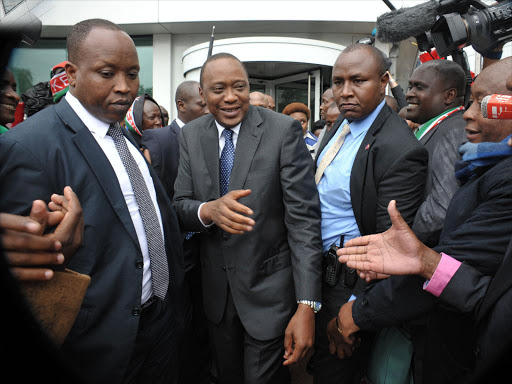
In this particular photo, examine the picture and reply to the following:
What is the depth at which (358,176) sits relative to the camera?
2.01m

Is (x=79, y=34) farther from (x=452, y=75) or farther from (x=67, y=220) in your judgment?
(x=452, y=75)

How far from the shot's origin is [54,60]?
457 inches

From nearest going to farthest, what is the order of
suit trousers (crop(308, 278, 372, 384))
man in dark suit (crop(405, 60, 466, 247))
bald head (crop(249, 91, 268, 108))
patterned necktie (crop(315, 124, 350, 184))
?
man in dark suit (crop(405, 60, 466, 247)) < suit trousers (crop(308, 278, 372, 384)) < patterned necktie (crop(315, 124, 350, 184)) < bald head (crop(249, 91, 268, 108))

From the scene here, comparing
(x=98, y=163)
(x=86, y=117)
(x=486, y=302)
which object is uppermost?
(x=86, y=117)

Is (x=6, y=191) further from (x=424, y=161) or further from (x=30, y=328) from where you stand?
(x=424, y=161)

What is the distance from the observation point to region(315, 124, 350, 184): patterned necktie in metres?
2.29

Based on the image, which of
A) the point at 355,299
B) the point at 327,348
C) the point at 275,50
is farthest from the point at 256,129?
the point at 275,50

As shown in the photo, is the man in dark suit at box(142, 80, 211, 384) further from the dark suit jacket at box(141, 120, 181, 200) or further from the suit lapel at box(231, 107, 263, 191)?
the suit lapel at box(231, 107, 263, 191)

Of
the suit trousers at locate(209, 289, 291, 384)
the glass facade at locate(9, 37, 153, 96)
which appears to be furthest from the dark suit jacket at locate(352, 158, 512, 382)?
the glass facade at locate(9, 37, 153, 96)

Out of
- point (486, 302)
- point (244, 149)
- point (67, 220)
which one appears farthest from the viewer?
point (244, 149)

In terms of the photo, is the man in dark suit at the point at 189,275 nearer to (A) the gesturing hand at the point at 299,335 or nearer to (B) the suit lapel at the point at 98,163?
(A) the gesturing hand at the point at 299,335

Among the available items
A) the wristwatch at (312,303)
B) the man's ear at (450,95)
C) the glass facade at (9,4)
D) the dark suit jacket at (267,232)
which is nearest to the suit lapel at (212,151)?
the dark suit jacket at (267,232)

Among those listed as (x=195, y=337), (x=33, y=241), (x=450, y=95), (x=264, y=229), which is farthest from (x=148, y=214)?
(x=450, y=95)

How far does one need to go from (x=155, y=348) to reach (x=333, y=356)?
1.06 metres
